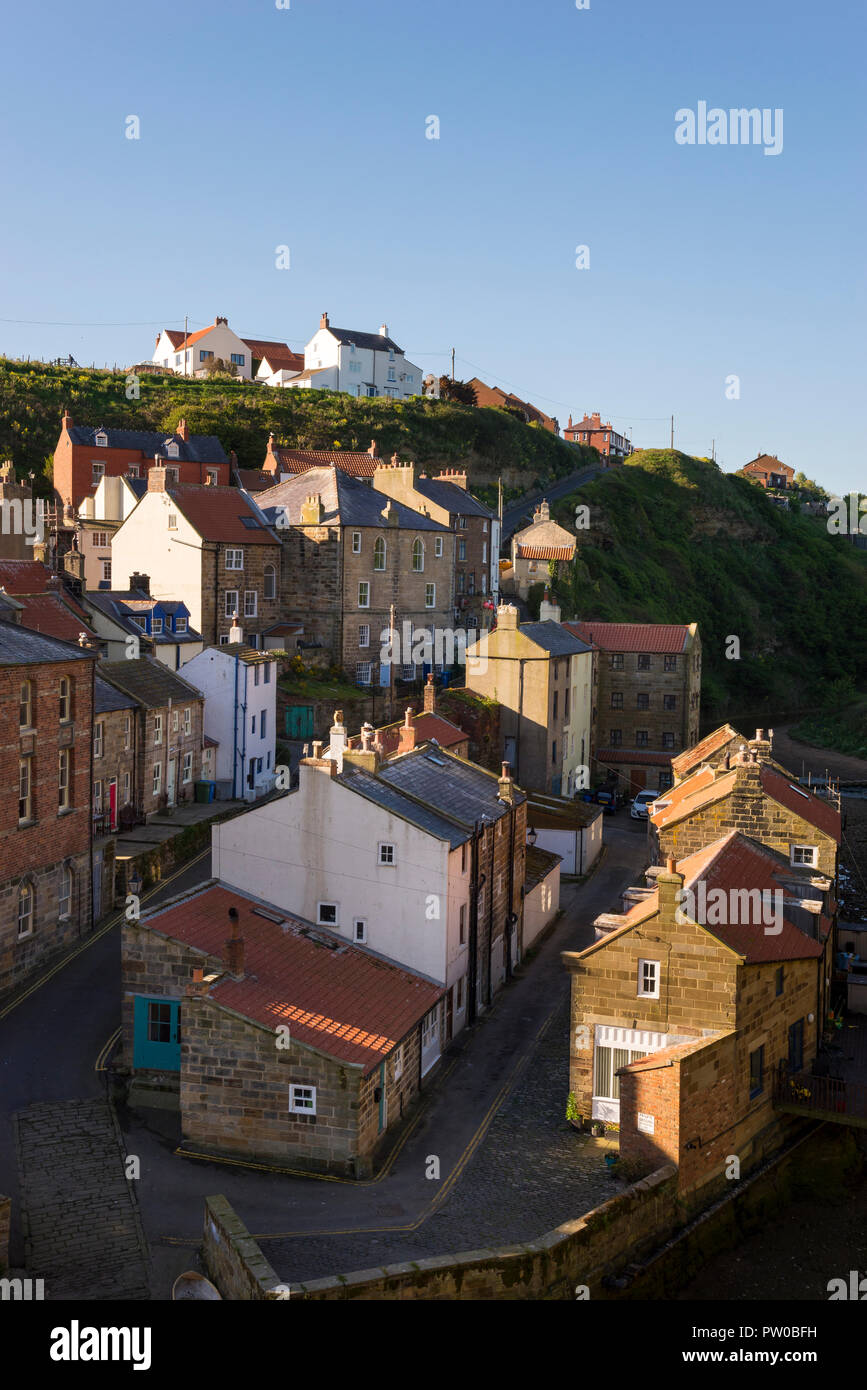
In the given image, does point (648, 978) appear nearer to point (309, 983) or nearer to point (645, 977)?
point (645, 977)

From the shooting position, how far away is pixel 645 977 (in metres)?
24.6

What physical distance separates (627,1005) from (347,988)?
5.86m

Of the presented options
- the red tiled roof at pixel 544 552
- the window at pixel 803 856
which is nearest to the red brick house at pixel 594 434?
the red tiled roof at pixel 544 552

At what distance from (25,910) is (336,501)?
30.5 metres

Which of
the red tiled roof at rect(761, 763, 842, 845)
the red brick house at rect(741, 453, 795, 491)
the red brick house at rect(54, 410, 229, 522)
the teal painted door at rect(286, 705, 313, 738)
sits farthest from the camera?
the red brick house at rect(741, 453, 795, 491)

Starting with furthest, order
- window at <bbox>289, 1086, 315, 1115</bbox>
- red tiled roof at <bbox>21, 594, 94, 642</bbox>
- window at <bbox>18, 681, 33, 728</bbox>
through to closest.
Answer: red tiled roof at <bbox>21, 594, 94, 642</bbox>
window at <bbox>18, 681, 33, 728</bbox>
window at <bbox>289, 1086, 315, 1115</bbox>

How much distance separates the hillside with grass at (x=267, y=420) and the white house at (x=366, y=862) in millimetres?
51179

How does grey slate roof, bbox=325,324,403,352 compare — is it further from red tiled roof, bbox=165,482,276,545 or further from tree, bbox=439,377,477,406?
red tiled roof, bbox=165,482,276,545

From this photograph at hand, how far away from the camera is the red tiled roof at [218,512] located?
51.6 meters

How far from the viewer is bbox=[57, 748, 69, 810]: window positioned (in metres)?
31.4

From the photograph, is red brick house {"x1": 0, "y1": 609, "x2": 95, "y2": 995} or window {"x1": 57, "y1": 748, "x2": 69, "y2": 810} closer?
red brick house {"x1": 0, "y1": 609, "x2": 95, "y2": 995}

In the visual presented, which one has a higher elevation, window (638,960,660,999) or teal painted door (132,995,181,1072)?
window (638,960,660,999)

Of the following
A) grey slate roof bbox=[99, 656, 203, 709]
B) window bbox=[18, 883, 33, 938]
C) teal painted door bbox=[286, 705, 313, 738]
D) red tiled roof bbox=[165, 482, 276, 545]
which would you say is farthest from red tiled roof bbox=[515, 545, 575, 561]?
window bbox=[18, 883, 33, 938]

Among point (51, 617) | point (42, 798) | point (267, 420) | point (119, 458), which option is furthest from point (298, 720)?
point (267, 420)
